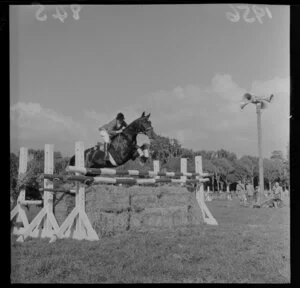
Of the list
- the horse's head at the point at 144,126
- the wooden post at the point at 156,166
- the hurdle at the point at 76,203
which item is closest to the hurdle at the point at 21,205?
the hurdle at the point at 76,203

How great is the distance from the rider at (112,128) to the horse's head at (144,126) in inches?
4.3

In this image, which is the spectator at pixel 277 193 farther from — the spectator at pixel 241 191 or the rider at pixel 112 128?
the rider at pixel 112 128

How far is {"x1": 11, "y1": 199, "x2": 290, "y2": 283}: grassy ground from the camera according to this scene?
435 centimetres

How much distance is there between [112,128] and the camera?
4.59 m

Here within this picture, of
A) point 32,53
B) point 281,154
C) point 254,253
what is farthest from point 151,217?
point 32,53

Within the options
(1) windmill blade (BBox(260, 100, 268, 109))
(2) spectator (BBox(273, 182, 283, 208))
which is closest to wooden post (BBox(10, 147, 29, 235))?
(1) windmill blade (BBox(260, 100, 268, 109))

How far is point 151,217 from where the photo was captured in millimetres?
4867

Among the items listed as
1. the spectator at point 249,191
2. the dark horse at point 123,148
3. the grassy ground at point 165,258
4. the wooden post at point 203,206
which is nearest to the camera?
the grassy ground at point 165,258

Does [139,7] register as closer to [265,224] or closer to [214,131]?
[214,131]

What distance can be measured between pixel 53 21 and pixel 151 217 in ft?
6.31

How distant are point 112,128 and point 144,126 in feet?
0.91

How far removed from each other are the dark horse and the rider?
0.04 meters

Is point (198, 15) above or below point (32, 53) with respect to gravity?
above

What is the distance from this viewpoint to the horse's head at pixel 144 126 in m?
4.54
